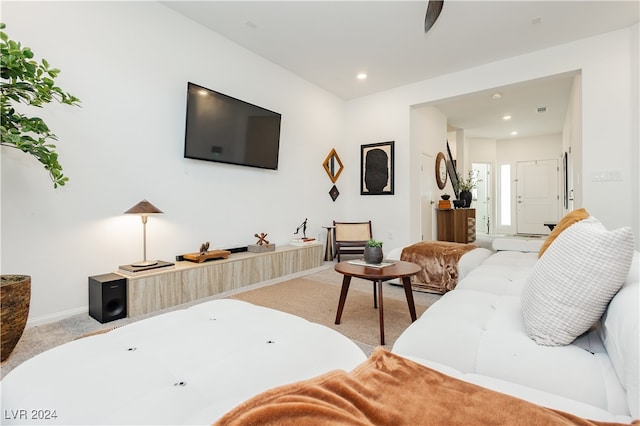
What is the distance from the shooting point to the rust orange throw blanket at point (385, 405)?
1.77ft

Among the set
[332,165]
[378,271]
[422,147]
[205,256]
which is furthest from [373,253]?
[422,147]

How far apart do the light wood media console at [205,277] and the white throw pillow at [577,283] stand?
261 cm

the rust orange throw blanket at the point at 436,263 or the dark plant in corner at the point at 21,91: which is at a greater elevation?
the dark plant in corner at the point at 21,91

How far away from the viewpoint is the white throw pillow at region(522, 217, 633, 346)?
968 millimetres

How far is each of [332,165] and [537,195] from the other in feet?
22.1

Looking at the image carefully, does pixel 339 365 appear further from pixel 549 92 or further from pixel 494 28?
pixel 549 92

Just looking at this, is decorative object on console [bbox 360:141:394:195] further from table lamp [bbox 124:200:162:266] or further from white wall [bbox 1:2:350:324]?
table lamp [bbox 124:200:162:266]

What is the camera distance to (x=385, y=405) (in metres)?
0.64

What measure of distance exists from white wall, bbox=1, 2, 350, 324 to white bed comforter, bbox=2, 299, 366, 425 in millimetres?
1897

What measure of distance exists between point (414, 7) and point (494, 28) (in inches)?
43.1

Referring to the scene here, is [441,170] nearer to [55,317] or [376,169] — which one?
[376,169]

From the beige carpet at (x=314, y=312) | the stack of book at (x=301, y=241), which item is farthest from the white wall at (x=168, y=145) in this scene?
the beige carpet at (x=314, y=312)

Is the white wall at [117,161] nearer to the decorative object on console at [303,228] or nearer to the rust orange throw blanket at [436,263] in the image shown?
the decorative object on console at [303,228]

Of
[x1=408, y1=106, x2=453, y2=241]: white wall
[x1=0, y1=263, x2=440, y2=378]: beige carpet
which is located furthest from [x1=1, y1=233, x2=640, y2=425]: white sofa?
[x1=408, y1=106, x2=453, y2=241]: white wall
